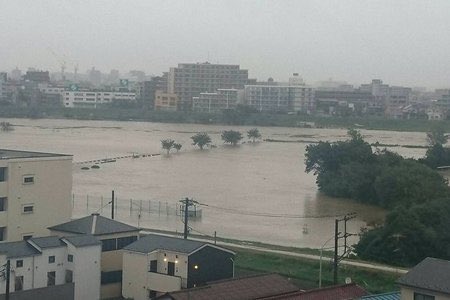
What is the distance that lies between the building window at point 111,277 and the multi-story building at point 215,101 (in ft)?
62.4

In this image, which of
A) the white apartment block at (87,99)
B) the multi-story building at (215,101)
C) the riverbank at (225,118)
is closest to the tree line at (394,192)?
the riverbank at (225,118)

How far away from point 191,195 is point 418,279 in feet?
15.4

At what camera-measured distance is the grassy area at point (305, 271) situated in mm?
3619

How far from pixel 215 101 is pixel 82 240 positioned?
64.5 ft

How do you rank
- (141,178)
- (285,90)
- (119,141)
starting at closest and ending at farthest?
(141,178) → (119,141) → (285,90)

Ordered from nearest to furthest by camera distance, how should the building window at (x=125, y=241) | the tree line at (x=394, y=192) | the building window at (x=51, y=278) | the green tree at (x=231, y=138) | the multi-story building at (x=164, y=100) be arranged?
the building window at (x=51, y=278), the building window at (x=125, y=241), the tree line at (x=394, y=192), the green tree at (x=231, y=138), the multi-story building at (x=164, y=100)

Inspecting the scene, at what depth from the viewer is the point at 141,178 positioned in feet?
27.0

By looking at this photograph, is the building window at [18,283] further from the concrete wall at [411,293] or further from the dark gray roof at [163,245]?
the concrete wall at [411,293]

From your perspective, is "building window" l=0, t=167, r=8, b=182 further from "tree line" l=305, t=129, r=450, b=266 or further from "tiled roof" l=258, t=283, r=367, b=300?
"tree line" l=305, t=129, r=450, b=266

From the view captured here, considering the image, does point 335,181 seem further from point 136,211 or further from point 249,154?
point 249,154

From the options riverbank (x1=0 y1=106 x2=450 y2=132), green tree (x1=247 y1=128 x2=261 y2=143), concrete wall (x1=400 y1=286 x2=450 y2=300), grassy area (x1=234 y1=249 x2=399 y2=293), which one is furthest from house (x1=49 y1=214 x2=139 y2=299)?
riverbank (x1=0 y1=106 x2=450 y2=132)

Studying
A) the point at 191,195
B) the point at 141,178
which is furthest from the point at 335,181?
the point at 141,178

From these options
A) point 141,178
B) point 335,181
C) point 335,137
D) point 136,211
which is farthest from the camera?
point 335,137

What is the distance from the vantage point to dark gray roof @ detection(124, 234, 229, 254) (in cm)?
328
